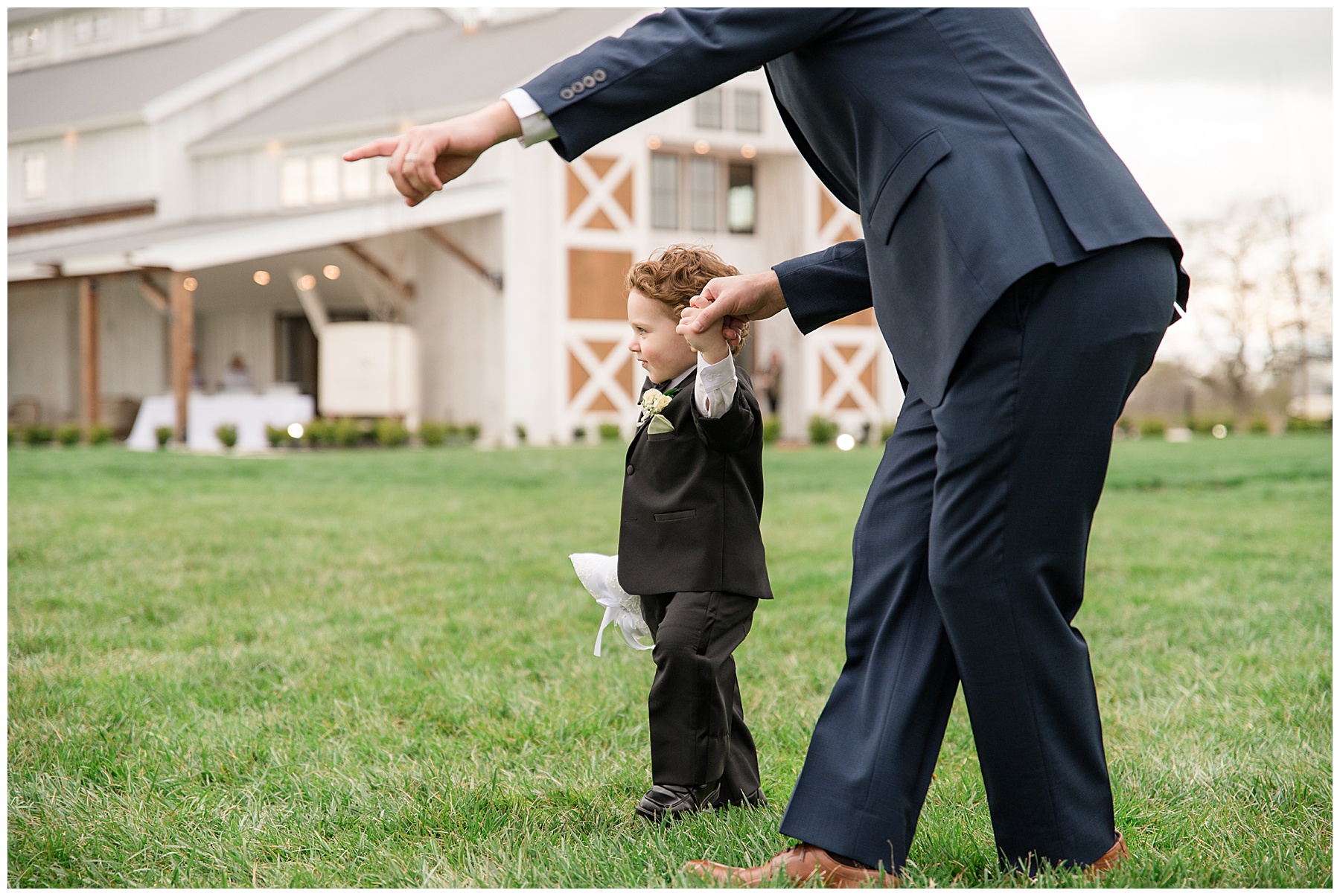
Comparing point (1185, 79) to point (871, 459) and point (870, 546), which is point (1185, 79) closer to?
point (871, 459)

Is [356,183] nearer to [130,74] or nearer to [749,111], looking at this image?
[749,111]

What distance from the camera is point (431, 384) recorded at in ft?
66.4

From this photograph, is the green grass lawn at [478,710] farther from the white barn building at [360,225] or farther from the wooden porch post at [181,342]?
the white barn building at [360,225]

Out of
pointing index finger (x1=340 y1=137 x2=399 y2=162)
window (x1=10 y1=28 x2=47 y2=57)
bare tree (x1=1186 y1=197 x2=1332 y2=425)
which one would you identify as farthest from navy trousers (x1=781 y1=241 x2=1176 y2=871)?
bare tree (x1=1186 y1=197 x2=1332 y2=425)

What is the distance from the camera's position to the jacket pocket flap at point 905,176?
5.20ft

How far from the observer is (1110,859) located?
1786 mm

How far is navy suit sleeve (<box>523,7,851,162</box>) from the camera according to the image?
149 centimetres

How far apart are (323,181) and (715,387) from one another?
19.5 metres

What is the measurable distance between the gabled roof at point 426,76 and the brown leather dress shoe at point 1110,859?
17.8 meters

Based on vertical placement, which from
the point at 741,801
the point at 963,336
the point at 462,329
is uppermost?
the point at 462,329

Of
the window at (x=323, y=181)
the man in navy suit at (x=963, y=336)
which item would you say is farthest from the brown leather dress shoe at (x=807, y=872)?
the window at (x=323, y=181)

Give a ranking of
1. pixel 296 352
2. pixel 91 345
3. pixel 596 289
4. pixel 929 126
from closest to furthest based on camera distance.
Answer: pixel 929 126 → pixel 91 345 → pixel 596 289 → pixel 296 352

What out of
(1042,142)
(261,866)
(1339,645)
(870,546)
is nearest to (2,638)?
(261,866)

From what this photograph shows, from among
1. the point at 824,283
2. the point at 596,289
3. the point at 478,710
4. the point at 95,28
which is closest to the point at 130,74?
the point at 95,28
